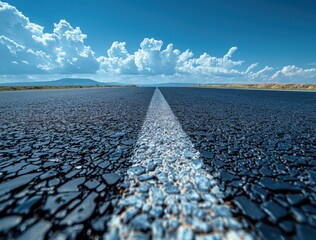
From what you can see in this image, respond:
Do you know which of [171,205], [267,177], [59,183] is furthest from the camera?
[267,177]

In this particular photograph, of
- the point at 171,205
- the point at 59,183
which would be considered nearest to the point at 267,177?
the point at 171,205

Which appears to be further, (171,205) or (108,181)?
(108,181)

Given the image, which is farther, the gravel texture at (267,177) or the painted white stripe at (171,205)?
the gravel texture at (267,177)

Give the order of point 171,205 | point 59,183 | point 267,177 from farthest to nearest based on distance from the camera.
Answer: point 267,177, point 59,183, point 171,205

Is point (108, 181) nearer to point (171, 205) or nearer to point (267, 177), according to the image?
point (171, 205)

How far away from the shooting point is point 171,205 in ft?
5.84

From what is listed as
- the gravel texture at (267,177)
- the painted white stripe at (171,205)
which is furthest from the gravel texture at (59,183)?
the gravel texture at (267,177)

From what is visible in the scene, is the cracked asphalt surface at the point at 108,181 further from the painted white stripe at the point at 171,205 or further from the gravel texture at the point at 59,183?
the painted white stripe at the point at 171,205

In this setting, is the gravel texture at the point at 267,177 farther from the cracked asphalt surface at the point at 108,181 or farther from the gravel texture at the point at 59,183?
the gravel texture at the point at 59,183

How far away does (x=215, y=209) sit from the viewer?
5.65ft

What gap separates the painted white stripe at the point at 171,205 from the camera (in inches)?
56.8

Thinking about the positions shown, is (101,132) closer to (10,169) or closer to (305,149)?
(10,169)

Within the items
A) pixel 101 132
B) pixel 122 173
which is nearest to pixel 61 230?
pixel 122 173

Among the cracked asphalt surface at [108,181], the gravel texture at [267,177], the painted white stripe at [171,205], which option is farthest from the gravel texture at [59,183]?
the gravel texture at [267,177]
